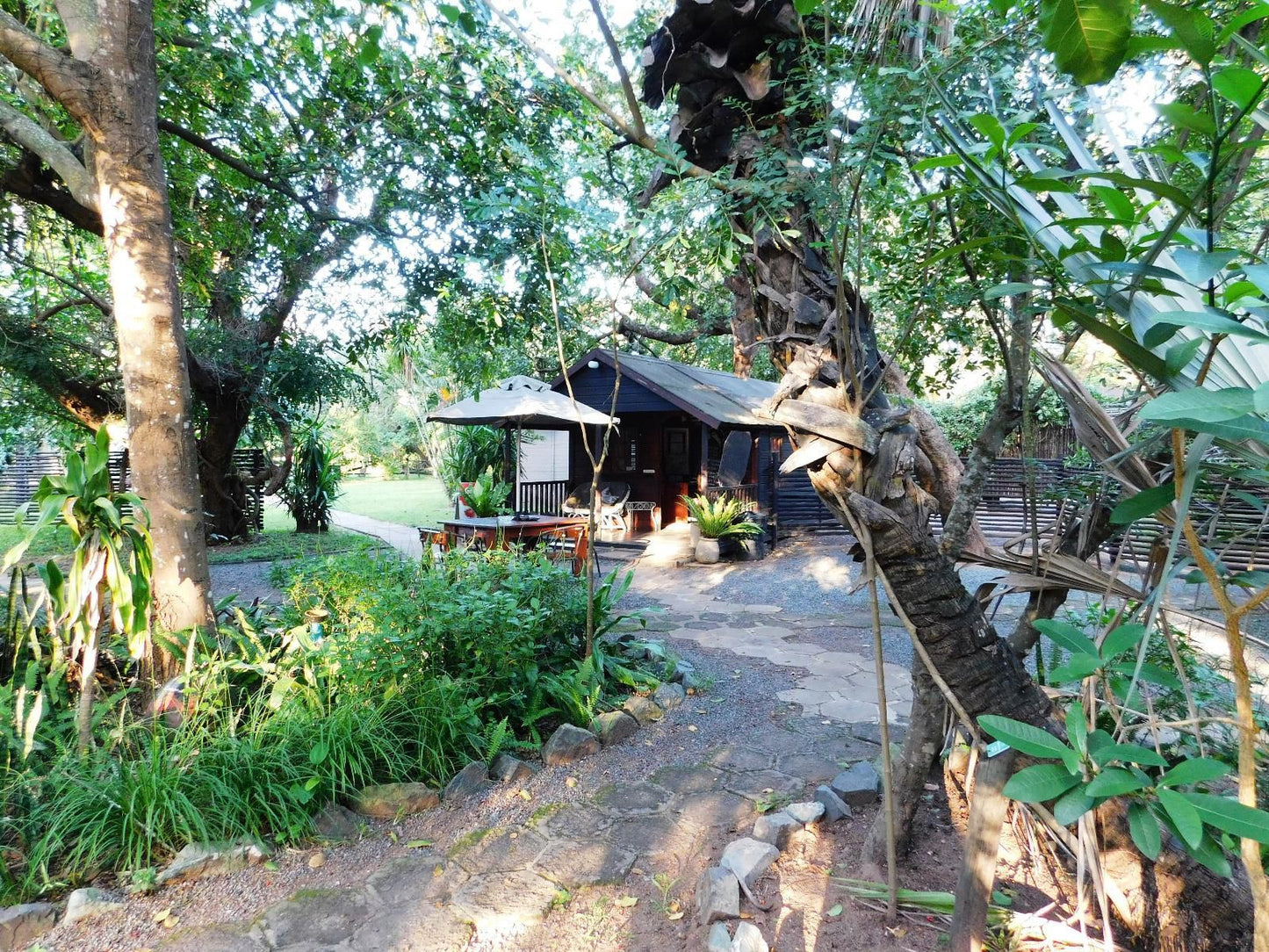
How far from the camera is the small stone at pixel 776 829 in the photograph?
8.68 feet

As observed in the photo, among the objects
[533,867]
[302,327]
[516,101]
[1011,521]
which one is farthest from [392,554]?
[1011,521]

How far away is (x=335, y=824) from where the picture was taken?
2.88 metres

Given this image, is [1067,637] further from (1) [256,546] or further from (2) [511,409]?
(1) [256,546]

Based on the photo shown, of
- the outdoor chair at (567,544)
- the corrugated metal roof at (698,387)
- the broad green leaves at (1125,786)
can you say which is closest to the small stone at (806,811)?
the broad green leaves at (1125,786)

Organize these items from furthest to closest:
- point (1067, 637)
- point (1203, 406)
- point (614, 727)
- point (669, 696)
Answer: point (669, 696) → point (614, 727) → point (1067, 637) → point (1203, 406)

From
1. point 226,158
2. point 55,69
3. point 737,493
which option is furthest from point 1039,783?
point 737,493

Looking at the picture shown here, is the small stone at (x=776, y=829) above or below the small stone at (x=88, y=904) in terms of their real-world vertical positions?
above

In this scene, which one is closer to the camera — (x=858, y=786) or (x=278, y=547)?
(x=858, y=786)

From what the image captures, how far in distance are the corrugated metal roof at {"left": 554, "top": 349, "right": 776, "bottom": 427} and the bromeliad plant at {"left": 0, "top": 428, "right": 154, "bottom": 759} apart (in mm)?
7159

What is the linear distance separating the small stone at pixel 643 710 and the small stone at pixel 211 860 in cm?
201

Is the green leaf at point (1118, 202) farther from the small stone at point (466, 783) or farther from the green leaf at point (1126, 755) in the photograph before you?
the small stone at point (466, 783)

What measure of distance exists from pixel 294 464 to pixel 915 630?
43.0 feet

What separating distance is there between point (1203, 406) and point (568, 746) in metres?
3.42

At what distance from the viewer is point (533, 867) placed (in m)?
2.68
